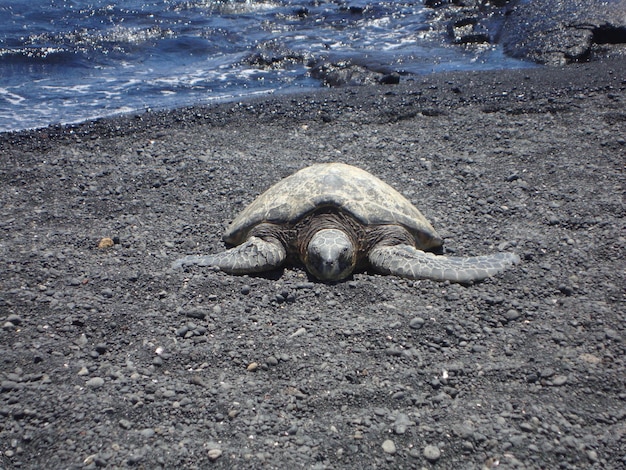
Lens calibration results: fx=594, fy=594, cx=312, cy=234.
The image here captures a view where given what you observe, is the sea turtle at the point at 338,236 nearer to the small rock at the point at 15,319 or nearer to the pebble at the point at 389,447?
the small rock at the point at 15,319

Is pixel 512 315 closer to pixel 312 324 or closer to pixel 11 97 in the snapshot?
pixel 312 324

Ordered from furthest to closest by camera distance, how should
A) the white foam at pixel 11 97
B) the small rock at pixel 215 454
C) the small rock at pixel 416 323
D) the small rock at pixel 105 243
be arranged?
1. the white foam at pixel 11 97
2. the small rock at pixel 105 243
3. the small rock at pixel 416 323
4. the small rock at pixel 215 454

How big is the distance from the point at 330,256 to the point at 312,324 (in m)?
0.61

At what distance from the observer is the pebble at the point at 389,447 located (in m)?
3.09

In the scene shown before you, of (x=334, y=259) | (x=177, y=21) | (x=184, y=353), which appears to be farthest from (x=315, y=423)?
(x=177, y=21)

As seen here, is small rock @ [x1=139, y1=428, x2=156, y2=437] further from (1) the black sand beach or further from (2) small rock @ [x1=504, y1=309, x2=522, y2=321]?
(2) small rock @ [x1=504, y1=309, x2=522, y2=321]

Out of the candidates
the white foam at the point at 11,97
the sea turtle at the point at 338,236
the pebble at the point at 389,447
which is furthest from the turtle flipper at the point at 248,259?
the white foam at the point at 11,97

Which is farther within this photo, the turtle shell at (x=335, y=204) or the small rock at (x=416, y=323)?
the turtle shell at (x=335, y=204)

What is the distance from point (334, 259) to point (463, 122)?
4375 mm

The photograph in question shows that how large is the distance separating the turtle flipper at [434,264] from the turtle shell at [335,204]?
302 millimetres

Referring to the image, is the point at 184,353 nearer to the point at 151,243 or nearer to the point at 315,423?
the point at 315,423

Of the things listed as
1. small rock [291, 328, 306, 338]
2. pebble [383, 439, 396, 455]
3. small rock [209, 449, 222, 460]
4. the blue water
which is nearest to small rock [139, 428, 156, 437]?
small rock [209, 449, 222, 460]

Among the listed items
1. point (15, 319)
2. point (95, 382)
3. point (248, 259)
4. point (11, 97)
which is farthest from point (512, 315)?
point (11, 97)

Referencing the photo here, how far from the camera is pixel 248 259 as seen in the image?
15.6 ft
